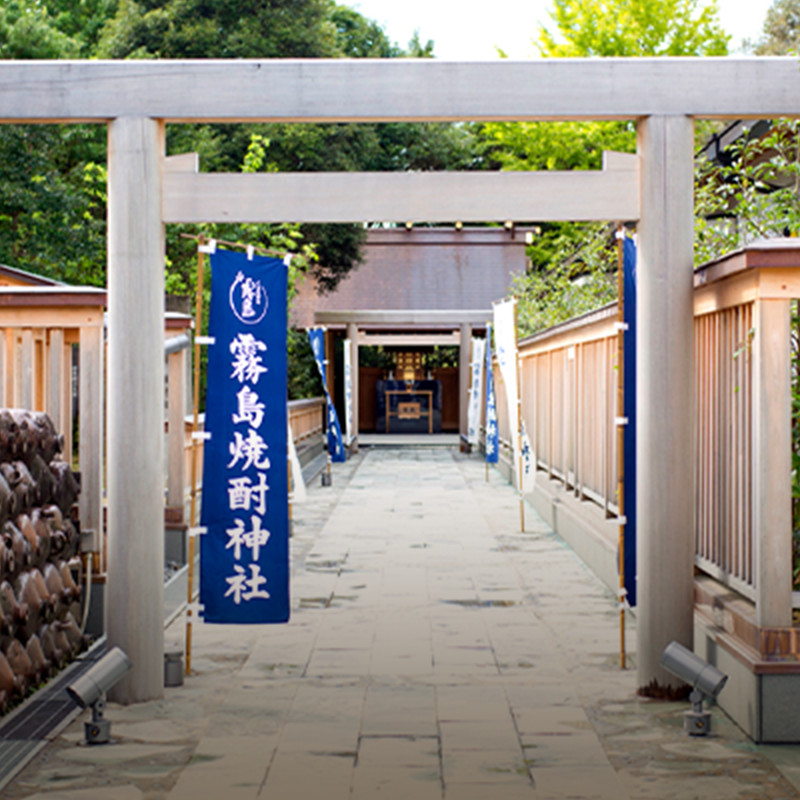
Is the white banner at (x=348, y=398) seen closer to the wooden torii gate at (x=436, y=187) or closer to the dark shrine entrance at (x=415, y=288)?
the dark shrine entrance at (x=415, y=288)

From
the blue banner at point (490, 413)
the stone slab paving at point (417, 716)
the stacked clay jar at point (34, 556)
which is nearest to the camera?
the stone slab paving at point (417, 716)

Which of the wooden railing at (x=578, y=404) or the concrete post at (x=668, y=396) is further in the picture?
the wooden railing at (x=578, y=404)

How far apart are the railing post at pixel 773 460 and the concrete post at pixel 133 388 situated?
318 centimetres

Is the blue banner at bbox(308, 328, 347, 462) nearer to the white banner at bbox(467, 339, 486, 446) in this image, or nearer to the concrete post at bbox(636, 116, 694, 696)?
the white banner at bbox(467, 339, 486, 446)

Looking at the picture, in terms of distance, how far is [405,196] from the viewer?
620 centimetres

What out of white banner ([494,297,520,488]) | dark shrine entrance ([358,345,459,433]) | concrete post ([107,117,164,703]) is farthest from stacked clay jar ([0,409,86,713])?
dark shrine entrance ([358,345,459,433])

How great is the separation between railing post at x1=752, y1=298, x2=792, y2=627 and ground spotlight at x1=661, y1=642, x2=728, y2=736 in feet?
1.13

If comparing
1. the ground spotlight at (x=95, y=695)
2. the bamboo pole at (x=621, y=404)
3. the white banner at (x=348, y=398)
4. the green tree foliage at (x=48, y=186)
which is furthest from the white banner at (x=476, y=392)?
the ground spotlight at (x=95, y=695)

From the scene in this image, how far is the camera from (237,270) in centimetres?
660

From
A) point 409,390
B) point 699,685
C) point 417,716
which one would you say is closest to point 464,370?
point 409,390

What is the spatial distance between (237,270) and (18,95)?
151cm

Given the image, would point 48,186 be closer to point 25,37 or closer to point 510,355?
point 25,37

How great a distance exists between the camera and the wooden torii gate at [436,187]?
20.1ft

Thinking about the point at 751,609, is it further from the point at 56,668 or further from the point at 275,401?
the point at 56,668
